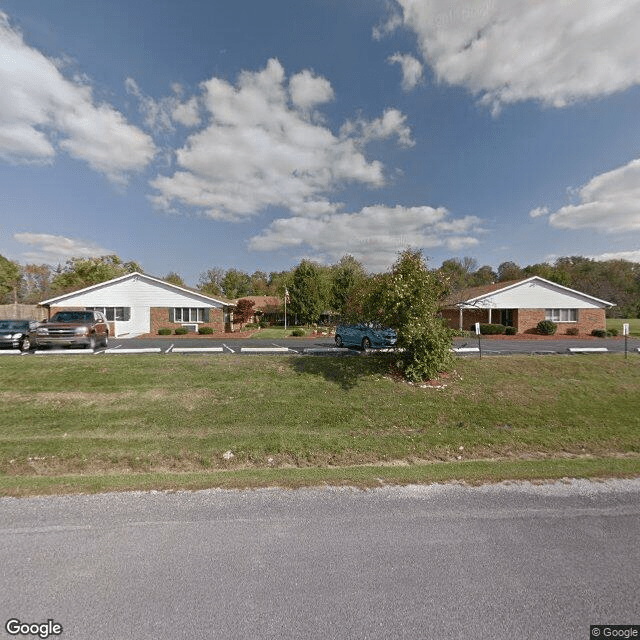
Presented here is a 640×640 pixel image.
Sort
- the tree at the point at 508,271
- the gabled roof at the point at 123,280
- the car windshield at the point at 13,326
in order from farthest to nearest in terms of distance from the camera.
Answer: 1. the tree at the point at 508,271
2. the gabled roof at the point at 123,280
3. the car windshield at the point at 13,326

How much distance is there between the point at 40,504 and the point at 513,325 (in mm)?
33149

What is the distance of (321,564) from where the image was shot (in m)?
3.02

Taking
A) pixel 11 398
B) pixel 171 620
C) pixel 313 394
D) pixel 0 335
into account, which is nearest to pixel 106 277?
pixel 0 335

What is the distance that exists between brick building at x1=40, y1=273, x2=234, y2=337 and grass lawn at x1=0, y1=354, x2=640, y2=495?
17153 mm

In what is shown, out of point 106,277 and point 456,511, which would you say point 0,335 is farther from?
point 106,277

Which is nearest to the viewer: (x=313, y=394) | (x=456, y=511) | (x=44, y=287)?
(x=456, y=511)

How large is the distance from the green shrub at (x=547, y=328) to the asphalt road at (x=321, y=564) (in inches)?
1127

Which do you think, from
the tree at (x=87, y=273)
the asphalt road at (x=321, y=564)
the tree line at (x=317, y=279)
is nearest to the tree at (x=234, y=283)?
the tree line at (x=317, y=279)

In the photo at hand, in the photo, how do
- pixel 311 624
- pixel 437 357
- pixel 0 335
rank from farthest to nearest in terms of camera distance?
1. pixel 0 335
2. pixel 437 357
3. pixel 311 624

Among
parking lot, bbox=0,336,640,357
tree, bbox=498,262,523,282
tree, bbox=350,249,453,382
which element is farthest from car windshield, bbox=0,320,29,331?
tree, bbox=498,262,523,282

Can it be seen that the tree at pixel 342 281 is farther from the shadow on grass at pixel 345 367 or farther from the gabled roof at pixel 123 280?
the shadow on grass at pixel 345 367

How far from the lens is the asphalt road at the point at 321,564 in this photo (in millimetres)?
2439

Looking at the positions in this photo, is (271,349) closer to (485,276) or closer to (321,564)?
(321,564)

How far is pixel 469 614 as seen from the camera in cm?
251
